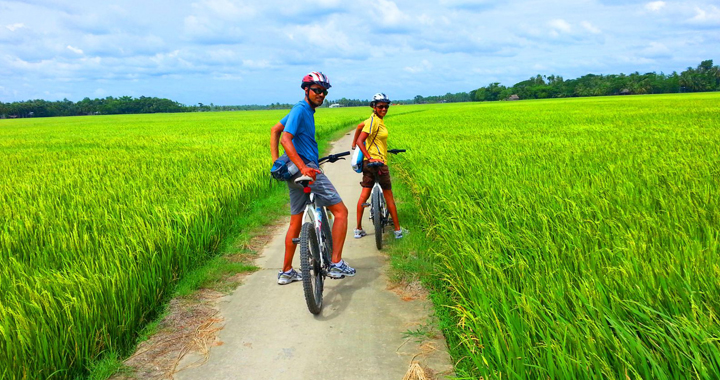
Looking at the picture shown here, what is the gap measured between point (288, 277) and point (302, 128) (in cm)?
141

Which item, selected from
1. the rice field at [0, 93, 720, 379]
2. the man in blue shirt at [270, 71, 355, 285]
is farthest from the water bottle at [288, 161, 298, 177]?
the rice field at [0, 93, 720, 379]

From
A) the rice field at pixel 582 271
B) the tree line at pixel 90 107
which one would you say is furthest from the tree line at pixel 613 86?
the rice field at pixel 582 271

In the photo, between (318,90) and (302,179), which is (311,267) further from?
(318,90)

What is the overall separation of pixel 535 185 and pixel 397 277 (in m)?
2.23

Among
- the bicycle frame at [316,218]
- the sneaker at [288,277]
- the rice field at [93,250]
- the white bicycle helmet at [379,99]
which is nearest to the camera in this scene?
the rice field at [93,250]

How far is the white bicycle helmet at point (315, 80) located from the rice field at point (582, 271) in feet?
5.35

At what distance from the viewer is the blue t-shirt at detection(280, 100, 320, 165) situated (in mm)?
3633

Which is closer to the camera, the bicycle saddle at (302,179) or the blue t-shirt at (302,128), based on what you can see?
the bicycle saddle at (302,179)

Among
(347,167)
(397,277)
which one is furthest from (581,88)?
(397,277)

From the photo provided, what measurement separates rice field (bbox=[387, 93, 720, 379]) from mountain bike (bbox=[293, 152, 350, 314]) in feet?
3.16

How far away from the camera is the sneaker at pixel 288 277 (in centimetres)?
422

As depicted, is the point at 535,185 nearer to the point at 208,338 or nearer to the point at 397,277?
the point at 397,277

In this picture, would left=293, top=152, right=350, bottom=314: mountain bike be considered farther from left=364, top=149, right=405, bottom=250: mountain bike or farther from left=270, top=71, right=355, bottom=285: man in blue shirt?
left=364, top=149, right=405, bottom=250: mountain bike

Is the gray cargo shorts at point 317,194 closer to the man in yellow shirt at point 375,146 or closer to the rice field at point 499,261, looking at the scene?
the rice field at point 499,261
